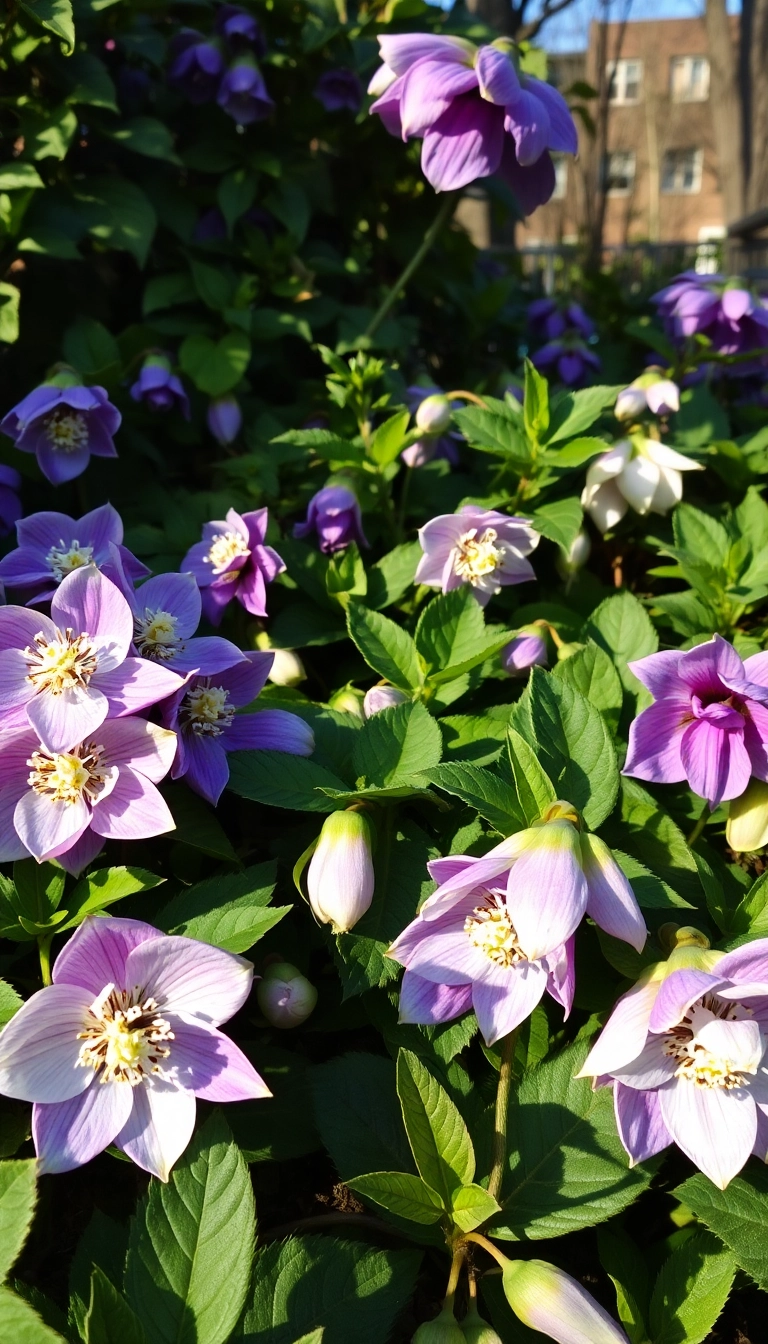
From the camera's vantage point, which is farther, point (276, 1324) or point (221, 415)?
point (221, 415)

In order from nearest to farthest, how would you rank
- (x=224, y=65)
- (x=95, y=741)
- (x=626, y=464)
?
(x=95, y=741), (x=626, y=464), (x=224, y=65)

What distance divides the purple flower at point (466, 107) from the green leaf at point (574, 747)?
2.76ft

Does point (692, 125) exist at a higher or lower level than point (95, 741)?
higher

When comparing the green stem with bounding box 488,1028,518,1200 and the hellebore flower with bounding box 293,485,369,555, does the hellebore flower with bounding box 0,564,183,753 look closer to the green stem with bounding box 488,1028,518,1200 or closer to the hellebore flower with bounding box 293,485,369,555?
the green stem with bounding box 488,1028,518,1200

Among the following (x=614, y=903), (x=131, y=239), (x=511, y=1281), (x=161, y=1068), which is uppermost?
(x=131, y=239)

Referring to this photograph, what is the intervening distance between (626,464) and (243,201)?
1018mm

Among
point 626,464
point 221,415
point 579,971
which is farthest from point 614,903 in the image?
point 221,415

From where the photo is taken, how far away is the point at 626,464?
1.45 m

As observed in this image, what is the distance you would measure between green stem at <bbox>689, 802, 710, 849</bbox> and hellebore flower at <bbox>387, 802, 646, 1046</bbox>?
37 centimetres

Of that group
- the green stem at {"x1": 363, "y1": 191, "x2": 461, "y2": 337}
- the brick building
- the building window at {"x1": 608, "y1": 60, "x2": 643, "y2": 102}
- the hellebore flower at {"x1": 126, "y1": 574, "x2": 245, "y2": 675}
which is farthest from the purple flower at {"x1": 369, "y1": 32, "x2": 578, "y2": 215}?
the building window at {"x1": 608, "y1": 60, "x2": 643, "y2": 102}

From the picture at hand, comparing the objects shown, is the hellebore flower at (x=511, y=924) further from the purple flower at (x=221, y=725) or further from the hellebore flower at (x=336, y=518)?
the hellebore flower at (x=336, y=518)

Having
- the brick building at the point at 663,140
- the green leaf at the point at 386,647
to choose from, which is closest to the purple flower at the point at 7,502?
the green leaf at the point at 386,647

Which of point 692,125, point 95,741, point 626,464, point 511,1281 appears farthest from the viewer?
point 692,125

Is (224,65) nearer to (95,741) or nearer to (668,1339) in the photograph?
(95,741)
